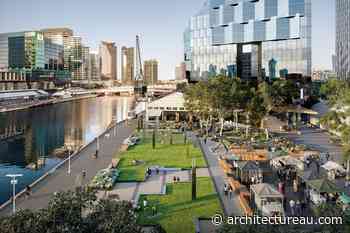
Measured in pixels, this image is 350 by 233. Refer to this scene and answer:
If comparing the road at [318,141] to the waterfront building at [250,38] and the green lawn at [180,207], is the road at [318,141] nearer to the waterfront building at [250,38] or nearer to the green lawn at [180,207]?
the green lawn at [180,207]

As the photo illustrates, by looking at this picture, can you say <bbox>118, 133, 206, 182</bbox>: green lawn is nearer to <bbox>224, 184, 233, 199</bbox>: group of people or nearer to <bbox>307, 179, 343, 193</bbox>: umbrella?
<bbox>224, 184, 233, 199</bbox>: group of people

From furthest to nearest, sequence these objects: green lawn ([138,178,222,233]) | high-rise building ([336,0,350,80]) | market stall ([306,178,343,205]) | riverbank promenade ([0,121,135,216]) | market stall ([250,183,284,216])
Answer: high-rise building ([336,0,350,80]), riverbank promenade ([0,121,135,216]), market stall ([306,178,343,205]), market stall ([250,183,284,216]), green lawn ([138,178,222,233])

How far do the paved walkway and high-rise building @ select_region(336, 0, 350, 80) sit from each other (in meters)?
70.2

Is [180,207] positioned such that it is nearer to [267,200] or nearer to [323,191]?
[267,200]

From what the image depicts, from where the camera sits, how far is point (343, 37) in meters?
115

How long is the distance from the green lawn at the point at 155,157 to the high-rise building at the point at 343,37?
6923 cm

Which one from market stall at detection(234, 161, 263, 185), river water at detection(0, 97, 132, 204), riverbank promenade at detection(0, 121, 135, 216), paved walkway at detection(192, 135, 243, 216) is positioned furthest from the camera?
river water at detection(0, 97, 132, 204)

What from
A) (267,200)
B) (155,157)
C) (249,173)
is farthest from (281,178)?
(155,157)

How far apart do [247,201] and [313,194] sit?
3.98 metres

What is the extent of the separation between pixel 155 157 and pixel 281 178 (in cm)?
1364

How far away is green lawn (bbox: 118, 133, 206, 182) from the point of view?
113 ft

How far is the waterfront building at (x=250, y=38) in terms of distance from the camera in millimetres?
77625

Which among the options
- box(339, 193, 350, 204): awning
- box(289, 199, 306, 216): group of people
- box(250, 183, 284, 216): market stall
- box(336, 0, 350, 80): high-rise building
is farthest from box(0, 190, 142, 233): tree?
box(336, 0, 350, 80): high-rise building

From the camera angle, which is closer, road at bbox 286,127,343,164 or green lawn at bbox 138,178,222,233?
green lawn at bbox 138,178,222,233
